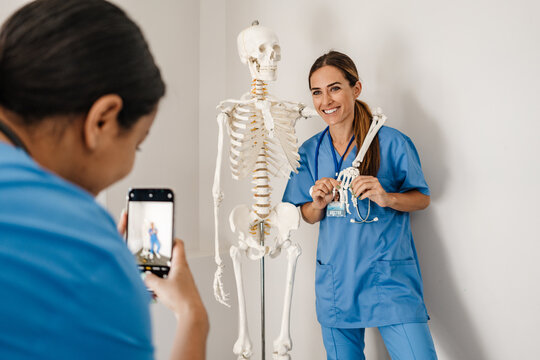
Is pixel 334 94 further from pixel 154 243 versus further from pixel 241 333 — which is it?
pixel 154 243

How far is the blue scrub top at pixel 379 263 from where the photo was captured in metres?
1.56

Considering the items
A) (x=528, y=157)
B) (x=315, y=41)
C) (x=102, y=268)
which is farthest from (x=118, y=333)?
(x=315, y=41)

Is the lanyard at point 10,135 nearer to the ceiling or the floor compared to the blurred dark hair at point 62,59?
nearer to the floor

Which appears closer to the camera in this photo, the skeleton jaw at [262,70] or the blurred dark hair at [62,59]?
the blurred dark hair at [62,59]

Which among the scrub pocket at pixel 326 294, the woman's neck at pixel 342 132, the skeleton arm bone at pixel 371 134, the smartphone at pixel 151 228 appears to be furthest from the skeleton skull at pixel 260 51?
the smartphone at pixel 151 228

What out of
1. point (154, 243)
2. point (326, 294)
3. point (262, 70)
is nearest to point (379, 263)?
point (326, 294)

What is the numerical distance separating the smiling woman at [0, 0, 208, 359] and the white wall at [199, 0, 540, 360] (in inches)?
54.5

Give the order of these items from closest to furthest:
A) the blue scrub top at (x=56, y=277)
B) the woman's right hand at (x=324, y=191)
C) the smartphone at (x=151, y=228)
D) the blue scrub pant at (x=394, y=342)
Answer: the blue scrub top at (x=56, y=277) → the smartphone at (x=151, y=228) → the blue scrub pant at (x=394, y=342) → the woman's right hand at (x=324, y=191)

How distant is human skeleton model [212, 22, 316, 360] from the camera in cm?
171

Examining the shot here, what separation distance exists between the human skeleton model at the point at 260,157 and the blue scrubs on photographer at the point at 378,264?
151mm

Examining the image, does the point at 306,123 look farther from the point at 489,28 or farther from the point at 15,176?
the point at 15,176

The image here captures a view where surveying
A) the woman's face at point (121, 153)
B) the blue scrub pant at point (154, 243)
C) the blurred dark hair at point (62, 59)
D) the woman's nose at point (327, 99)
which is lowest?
the blue scrub pant at point (154, 243)

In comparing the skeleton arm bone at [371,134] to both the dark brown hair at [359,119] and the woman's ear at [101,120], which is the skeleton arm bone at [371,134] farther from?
the woman's ear at [101,120]

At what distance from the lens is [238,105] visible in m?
1.77
